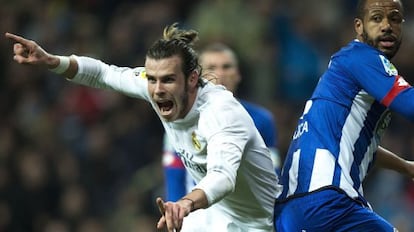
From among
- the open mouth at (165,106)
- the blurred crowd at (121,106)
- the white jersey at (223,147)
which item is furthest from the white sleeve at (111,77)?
the blurred crowd at (121,106)

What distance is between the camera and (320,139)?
201 inches

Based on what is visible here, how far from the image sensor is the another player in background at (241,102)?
22.0ft

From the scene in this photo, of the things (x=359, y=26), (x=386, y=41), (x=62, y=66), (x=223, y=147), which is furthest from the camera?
(x=62, y=66)

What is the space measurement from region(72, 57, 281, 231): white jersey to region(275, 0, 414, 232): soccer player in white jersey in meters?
0.23

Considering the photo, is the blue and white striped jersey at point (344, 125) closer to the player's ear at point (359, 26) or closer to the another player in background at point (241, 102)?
the player's ear at point (359, 26)

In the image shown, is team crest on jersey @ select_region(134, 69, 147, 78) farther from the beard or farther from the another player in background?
the beard

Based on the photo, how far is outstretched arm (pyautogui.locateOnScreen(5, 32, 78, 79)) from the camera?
527 centimetres

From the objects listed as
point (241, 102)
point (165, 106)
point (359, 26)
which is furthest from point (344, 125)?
point (241, 102)

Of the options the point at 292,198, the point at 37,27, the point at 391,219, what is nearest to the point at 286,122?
the point at 391,219

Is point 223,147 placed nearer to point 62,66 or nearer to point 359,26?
point 359,26

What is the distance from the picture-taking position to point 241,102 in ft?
22.7

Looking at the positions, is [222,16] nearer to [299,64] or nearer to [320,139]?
[299,64]

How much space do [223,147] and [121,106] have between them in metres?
5.90

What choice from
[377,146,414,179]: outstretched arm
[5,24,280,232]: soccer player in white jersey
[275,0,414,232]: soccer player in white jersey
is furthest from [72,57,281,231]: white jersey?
[377,146,414,179]: outstretched arm
